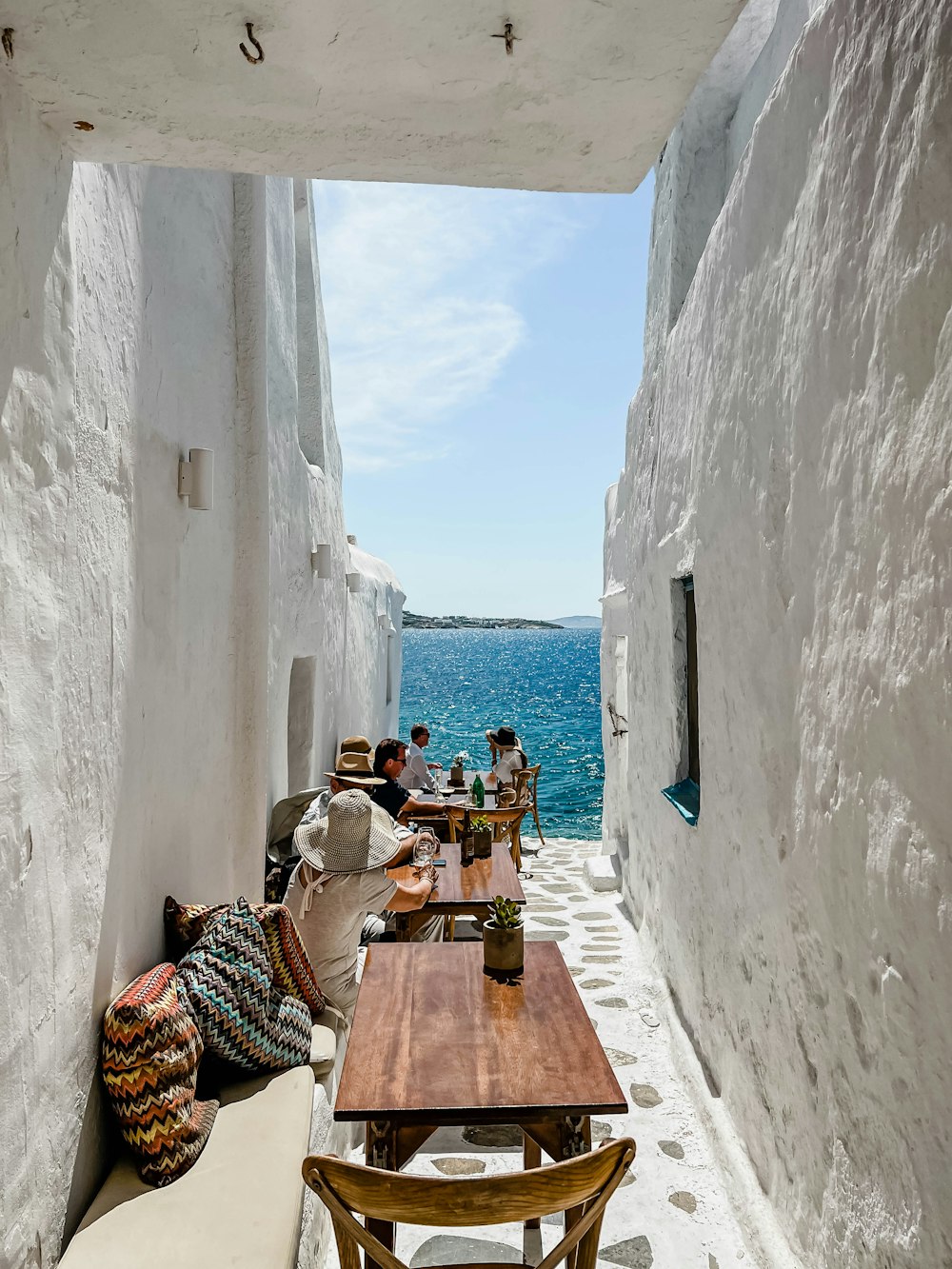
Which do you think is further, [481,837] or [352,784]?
[352,784]

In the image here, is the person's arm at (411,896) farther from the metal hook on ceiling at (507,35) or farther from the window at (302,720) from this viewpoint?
the metal hook on ceiling at (507,35)

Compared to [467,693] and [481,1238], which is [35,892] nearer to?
[481,1238]

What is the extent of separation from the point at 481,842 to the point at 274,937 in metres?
2.00

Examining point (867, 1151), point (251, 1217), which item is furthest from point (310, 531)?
point (867, 1151)

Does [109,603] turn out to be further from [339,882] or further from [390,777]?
[390,777]

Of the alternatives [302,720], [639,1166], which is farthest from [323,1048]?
[302,720]

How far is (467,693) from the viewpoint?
231ft

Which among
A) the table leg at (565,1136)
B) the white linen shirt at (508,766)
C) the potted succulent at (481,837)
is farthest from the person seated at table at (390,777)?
the table leg at (565,1136)

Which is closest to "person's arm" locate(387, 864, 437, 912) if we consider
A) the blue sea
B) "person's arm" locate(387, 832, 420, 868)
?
"person's arm" locate(387, 832, 420, 868)

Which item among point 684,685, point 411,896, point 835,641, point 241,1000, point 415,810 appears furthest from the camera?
point 415,810

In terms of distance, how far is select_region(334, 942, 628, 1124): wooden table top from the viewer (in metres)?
2.51

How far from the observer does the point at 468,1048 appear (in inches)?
112

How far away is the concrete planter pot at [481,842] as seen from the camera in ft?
18.0

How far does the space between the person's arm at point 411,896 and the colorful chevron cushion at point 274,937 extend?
63 centimetres
